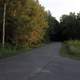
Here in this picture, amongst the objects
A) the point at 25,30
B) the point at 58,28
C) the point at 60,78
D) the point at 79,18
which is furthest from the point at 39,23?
the point at 58,28

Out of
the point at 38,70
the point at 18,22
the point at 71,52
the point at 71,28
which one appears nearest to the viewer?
the point at 38,70

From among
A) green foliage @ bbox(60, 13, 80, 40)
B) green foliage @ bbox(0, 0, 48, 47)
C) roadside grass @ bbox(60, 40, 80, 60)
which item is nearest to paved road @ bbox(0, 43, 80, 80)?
roadside grass @ bbox(60, 40, 80, 60)

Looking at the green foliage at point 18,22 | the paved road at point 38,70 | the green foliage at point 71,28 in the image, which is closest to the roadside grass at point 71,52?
the green foliage at point 18,22

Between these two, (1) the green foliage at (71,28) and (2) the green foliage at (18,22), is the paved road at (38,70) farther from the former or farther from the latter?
(1) the green foliage at (71,28)

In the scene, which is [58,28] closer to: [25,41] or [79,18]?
[79,18]

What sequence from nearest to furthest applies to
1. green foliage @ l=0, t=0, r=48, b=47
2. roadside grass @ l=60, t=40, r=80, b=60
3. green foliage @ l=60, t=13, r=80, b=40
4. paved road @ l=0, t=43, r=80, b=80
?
1. paved road @ l=0, t=43, r=80, b=80
2. roadside grass @ l=60, t=40, r=80, b=60
3. green foliage @ l=0, t=0, r=48, b=47
4. green foliage @ l=60, t=13, r=80, b=40

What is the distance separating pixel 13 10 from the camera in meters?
47.2

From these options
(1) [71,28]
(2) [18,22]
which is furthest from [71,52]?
(1) [71,28]

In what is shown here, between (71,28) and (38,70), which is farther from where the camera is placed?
(71,28)

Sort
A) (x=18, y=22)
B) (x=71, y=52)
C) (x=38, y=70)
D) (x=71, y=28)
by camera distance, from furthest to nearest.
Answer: (x=71, y=28), (x=18, y=22), (x=71, y=52), (x=38, y=70)

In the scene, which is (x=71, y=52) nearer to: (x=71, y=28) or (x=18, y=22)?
(x=18, y=22)

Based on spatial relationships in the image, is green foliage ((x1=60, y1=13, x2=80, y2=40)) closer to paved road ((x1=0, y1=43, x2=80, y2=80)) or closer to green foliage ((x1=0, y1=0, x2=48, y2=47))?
green foliage ((x1=0, y1=0, x2=48, y2=47))

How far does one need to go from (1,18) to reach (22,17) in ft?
12.4

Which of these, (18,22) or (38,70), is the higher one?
(18,22)
